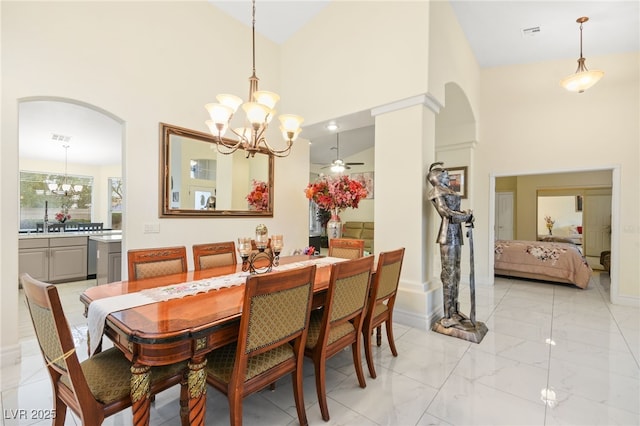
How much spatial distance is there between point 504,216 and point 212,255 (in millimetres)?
8612

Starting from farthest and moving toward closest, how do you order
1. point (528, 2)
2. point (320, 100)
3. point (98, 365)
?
point (320, 100) → point (528, 2) → point (98, 365)

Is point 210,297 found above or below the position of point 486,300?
above

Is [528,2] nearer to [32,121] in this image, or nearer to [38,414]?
[38,414]

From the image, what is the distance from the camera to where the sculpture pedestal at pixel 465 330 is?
2.82 meters

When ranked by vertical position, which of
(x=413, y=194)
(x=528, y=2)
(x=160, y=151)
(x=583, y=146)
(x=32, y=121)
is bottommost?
(x=413, y=194)

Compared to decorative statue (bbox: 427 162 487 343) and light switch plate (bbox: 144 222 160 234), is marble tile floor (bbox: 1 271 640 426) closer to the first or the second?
decorative statue (bbox: 427 162 487 343)

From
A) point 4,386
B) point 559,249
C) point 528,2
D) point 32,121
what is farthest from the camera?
point 559,249

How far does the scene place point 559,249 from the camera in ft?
16.0

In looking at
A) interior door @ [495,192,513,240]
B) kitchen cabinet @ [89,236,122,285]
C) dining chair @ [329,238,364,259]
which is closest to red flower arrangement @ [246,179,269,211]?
dining chair @ [329,238,364,259]

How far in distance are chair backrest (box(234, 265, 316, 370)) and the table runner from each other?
49 centimetres

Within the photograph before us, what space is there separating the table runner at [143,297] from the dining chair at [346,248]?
1.26 m

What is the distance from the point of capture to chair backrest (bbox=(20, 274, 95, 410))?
3.69 feet

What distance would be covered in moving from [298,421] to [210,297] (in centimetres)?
92

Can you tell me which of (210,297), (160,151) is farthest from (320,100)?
(210,297)
